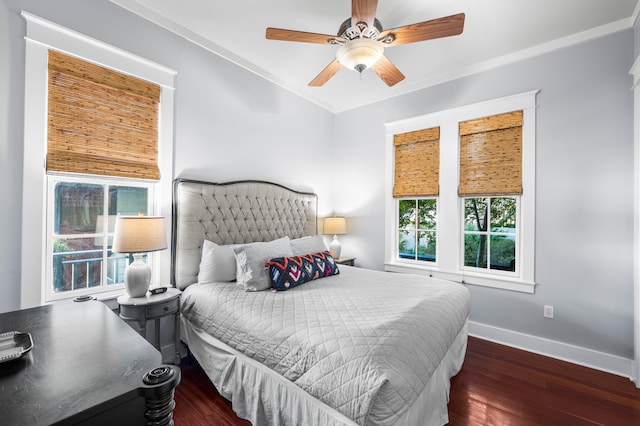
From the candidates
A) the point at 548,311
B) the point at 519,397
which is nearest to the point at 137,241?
the point at 519,397

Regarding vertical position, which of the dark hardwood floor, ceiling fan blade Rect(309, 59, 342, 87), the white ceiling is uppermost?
the white ceiling

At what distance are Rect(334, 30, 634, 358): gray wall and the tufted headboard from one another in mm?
2285

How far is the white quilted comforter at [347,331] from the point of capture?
1.23 meters

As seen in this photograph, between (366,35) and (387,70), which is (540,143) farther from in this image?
(366,35)

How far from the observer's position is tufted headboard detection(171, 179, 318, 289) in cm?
254

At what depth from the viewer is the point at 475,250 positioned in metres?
3.28

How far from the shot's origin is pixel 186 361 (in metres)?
2.51

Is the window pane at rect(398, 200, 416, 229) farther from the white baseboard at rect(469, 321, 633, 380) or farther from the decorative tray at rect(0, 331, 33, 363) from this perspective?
the decorative tray at rect(0, 331, 33, 363)

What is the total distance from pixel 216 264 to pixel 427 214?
2.54 metres

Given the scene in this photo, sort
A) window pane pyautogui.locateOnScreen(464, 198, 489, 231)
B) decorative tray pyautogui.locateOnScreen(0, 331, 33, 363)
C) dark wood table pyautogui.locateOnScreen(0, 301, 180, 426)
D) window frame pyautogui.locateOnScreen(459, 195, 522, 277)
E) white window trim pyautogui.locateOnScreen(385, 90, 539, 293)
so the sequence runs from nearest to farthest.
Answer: dark wood table pyautogui.locateOnScreen(0, 301, 180, 426) → decorative tray pyautogui.locateOnScreen(0, 331, 33, 363) → white window trim pyautogui.locateOnScreen(385, 90, 539, 293) → window frame pyautogui.locateOnScreen(459, 195, 522, 277) → window pane pyautogui.locateOnScreen(464, 198, 489, 231)

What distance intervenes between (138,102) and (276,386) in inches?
91.6

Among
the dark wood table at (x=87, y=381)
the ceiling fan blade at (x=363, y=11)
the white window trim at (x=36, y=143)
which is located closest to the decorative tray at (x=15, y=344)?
the dark wood table at (x=87, y=381)

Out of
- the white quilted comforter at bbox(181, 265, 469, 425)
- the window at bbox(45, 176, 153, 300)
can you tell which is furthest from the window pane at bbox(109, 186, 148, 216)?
the white quilted comforter at bbox(181, 265, 469, 425)

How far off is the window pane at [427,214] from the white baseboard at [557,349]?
1.18 metres
